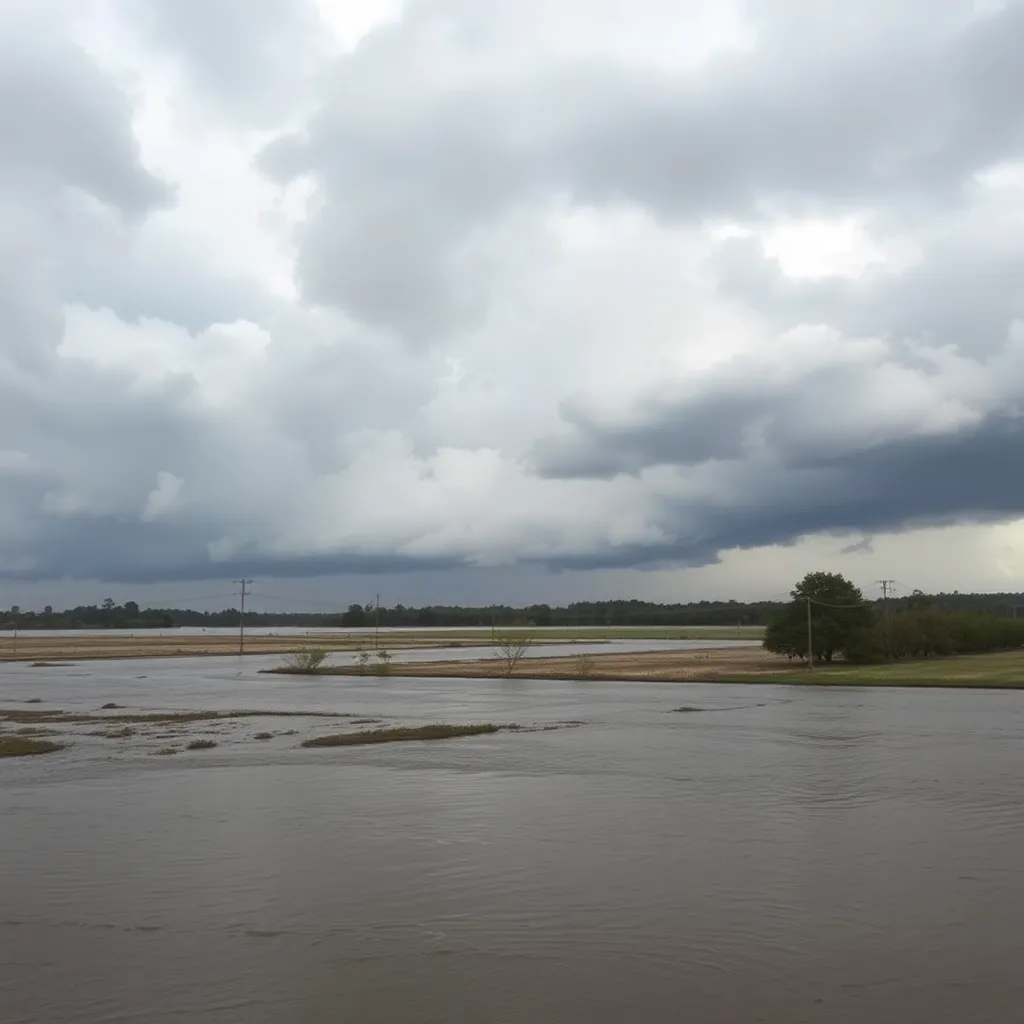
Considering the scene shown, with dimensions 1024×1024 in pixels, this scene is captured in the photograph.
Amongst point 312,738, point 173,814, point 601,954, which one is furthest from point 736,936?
point 312,738

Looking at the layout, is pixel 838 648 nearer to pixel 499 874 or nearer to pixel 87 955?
pixel 499 874

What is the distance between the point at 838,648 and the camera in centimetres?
7719

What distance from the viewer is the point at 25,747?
29594 mm

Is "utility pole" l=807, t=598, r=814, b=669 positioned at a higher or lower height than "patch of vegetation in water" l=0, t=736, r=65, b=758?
higher

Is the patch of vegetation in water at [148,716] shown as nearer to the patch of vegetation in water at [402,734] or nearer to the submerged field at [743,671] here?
the patch of vegetation in water at [402,734]

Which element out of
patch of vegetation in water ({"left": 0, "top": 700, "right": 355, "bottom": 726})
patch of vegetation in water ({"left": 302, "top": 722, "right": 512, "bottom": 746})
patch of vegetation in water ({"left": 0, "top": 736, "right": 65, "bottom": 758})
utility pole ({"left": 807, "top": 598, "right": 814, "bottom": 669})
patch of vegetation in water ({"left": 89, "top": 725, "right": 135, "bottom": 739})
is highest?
utility pole ({"left": 807, "top": 598, "right": 814, "bottom": 669})

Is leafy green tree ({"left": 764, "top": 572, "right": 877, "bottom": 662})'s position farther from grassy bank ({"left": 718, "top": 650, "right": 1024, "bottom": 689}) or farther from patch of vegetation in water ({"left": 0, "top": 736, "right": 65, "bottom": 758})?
patch of vegetation in water ({"left": 0, "top": 736, "right": 65, "bottom": 758})

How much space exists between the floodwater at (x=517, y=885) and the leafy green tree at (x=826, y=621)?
48.0 meters

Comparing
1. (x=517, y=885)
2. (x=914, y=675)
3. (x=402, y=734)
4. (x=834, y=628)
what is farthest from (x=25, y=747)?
(x=834, y=628)

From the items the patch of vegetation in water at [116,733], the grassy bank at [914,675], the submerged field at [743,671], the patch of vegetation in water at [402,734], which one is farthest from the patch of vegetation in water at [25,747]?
the grassy bank at [914,675]

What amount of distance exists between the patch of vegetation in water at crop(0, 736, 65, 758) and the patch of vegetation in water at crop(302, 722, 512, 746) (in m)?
7.24

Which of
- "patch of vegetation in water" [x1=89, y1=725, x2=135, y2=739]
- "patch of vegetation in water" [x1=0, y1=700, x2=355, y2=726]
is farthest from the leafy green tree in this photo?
"patch of vegetation in water" [x1=89, y1=725, x2=135, y2=739]

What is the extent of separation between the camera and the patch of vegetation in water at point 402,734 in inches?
1208

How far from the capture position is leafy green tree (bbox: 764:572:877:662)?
75.6m
